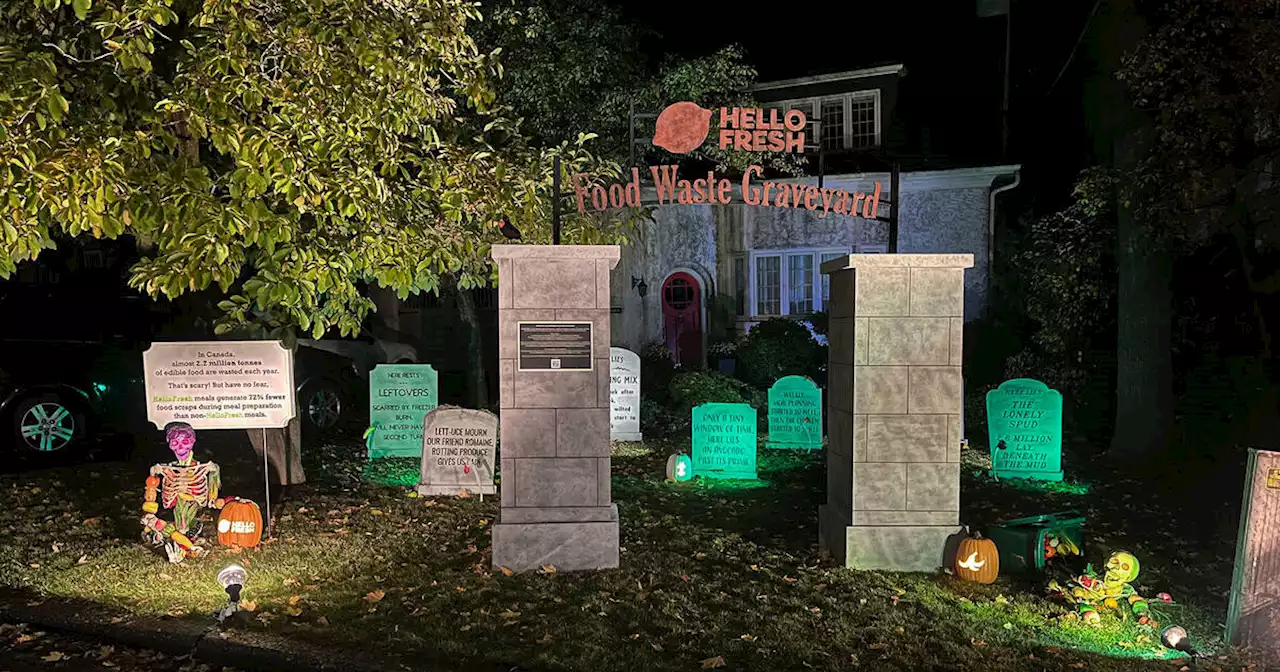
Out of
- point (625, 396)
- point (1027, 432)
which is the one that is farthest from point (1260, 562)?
point (625, 396)

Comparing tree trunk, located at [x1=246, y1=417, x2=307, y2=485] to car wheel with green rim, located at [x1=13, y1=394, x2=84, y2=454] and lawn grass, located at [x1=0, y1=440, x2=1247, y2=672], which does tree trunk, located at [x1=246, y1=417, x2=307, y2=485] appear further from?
car wheel with green rim, located at [x1=13, y1=394, x2=84, y2=454]

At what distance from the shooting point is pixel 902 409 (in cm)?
655

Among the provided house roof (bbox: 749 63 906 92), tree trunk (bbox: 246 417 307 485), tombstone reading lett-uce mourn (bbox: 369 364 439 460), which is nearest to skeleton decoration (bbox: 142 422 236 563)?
tree trunk (bbox: 246 417 307 485)

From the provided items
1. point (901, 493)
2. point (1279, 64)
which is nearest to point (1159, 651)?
point (901, 493)

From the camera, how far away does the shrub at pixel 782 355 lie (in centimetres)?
1691

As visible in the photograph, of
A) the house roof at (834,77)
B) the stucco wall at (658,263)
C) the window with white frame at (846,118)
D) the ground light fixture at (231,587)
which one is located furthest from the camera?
the stucco wall at (658,263)

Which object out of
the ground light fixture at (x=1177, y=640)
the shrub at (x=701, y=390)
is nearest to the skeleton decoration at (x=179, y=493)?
the ground light fixture at (x=1177, y=640)

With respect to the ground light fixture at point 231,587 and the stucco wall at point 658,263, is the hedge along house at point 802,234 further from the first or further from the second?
the ground light fixture at point 231,587

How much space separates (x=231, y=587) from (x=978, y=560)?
5110mm

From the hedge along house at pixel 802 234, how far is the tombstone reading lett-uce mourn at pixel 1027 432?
24.3 ft

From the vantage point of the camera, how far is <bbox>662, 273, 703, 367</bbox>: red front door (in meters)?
20.2

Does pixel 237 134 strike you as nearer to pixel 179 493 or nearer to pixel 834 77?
pixel 179 493

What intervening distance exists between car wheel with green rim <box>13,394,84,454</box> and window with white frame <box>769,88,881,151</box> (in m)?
14.3

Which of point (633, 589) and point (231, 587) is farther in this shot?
point (633, 589)
